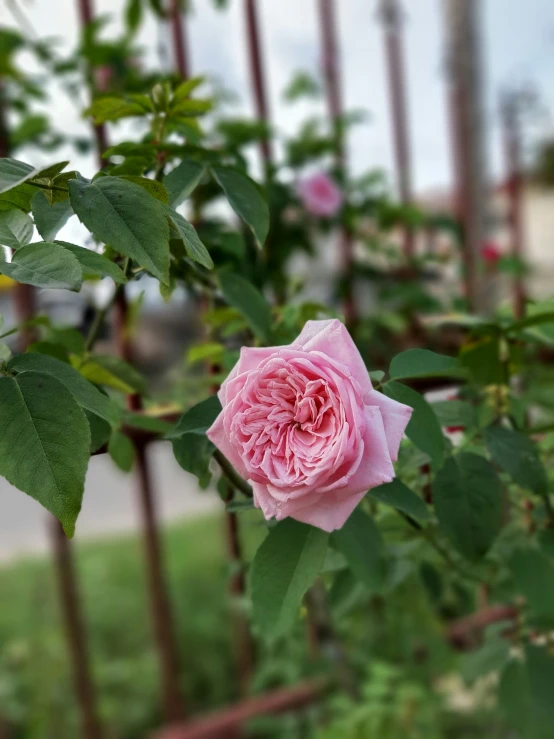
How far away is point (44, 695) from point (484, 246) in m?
1.50

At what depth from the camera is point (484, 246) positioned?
5.83ft

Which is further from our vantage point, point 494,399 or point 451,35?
point 451,35

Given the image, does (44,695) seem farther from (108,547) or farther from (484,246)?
(484,246)

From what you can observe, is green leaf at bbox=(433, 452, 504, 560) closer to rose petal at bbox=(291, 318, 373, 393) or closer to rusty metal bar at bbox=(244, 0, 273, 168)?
rose petal at bbox=(291, 318, 373, 393)

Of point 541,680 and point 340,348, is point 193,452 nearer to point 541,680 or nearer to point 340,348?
point 340,348

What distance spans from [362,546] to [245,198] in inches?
10.6

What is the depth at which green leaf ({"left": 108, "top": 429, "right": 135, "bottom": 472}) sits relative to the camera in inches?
21.5

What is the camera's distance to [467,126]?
176 cm

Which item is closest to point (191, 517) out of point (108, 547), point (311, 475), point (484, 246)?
point (108, 547)

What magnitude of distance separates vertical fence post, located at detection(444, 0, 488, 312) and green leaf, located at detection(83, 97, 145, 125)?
1.28m

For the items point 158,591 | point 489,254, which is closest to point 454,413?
point 158,591

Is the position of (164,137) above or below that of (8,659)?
above

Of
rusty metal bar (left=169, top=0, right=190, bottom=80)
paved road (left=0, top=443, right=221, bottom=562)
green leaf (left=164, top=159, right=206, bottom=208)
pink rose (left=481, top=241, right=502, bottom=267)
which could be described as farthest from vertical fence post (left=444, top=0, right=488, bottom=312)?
paved road (left=0, top=443, right=221, bottom=562)

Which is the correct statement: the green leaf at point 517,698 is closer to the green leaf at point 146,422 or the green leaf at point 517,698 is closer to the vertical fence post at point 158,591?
the green leaf at point 146,422
